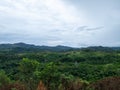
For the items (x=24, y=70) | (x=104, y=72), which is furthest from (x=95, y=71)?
(x=24, y=70)

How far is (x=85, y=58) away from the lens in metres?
148

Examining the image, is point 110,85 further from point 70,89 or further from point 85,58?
point 85,58

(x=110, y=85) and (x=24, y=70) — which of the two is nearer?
(x=110, y=85)

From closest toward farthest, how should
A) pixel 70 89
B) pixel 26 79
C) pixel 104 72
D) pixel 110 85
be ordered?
pixel 70 89 → pixel 110 85 → pixel 26 79 → pixel 104 72

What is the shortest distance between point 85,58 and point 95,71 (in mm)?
46433

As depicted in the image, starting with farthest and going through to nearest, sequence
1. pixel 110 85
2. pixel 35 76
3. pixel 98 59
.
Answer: pixel 98 59 < pixel 35 76 < pixel 110 85

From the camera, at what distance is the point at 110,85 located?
1107 inches

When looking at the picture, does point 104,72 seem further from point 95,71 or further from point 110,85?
point 110,85

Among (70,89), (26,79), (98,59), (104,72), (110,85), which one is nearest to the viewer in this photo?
(70,89)

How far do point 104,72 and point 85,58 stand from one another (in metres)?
51.0

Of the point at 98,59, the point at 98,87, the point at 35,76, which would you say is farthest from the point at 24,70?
the point at 98,59

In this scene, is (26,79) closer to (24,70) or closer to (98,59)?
(24,70)

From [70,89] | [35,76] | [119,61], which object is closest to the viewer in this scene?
[70,89]

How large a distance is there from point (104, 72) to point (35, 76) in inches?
2697
